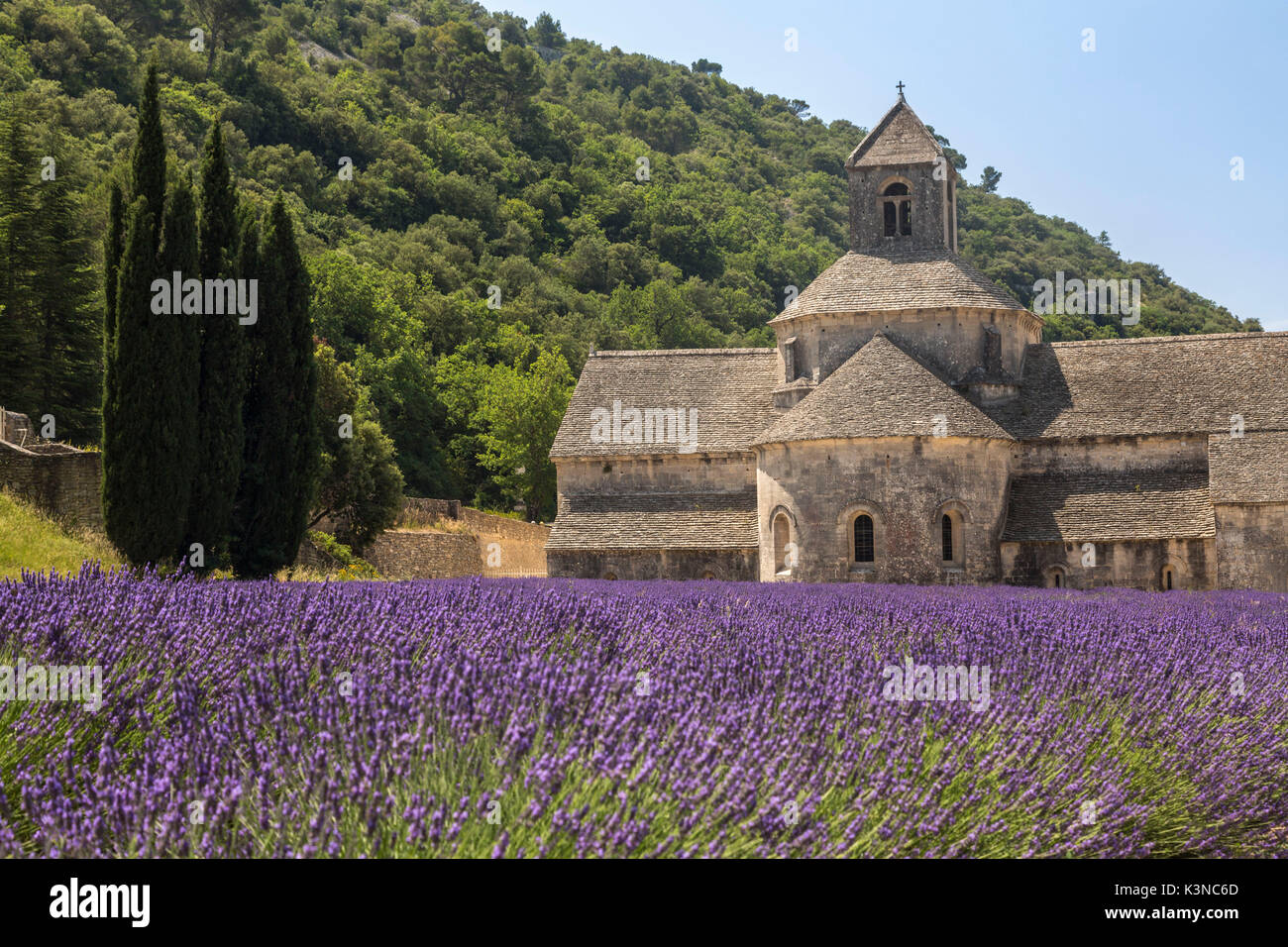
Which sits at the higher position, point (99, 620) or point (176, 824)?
point (99, 620)

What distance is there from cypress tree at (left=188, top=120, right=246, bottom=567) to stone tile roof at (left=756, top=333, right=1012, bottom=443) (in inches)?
578

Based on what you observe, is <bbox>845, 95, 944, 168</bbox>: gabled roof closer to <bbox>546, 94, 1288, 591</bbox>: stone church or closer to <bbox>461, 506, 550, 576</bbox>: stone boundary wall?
<bbox>546, 94, 1288, 591</bbox>: stone church

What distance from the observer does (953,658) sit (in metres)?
8.20

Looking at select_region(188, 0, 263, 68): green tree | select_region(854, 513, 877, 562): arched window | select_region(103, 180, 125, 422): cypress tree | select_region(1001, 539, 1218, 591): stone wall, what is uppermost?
select_region(188, 0, 263, 68): green tree

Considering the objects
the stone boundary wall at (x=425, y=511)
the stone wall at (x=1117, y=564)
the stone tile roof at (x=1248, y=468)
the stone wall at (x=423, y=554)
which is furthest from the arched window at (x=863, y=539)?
the stone boundary wall at (x=425, y=511)

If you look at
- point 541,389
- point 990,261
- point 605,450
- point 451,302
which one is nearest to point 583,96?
point 990,261

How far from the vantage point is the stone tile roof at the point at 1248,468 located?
99.9ft

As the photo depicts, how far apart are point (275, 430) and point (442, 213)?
6597 cm

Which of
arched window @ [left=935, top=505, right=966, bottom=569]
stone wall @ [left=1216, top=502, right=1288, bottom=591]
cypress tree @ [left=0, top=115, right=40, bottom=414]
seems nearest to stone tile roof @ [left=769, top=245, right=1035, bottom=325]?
arched window @ [left=935, top=505, right=966, bottom=569]

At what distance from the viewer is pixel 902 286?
36.6 meters

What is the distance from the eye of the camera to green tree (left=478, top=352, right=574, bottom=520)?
5856cm

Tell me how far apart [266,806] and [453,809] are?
66 cm

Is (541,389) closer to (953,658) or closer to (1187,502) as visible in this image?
(1187,502)

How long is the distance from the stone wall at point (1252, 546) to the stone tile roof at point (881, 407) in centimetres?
565
